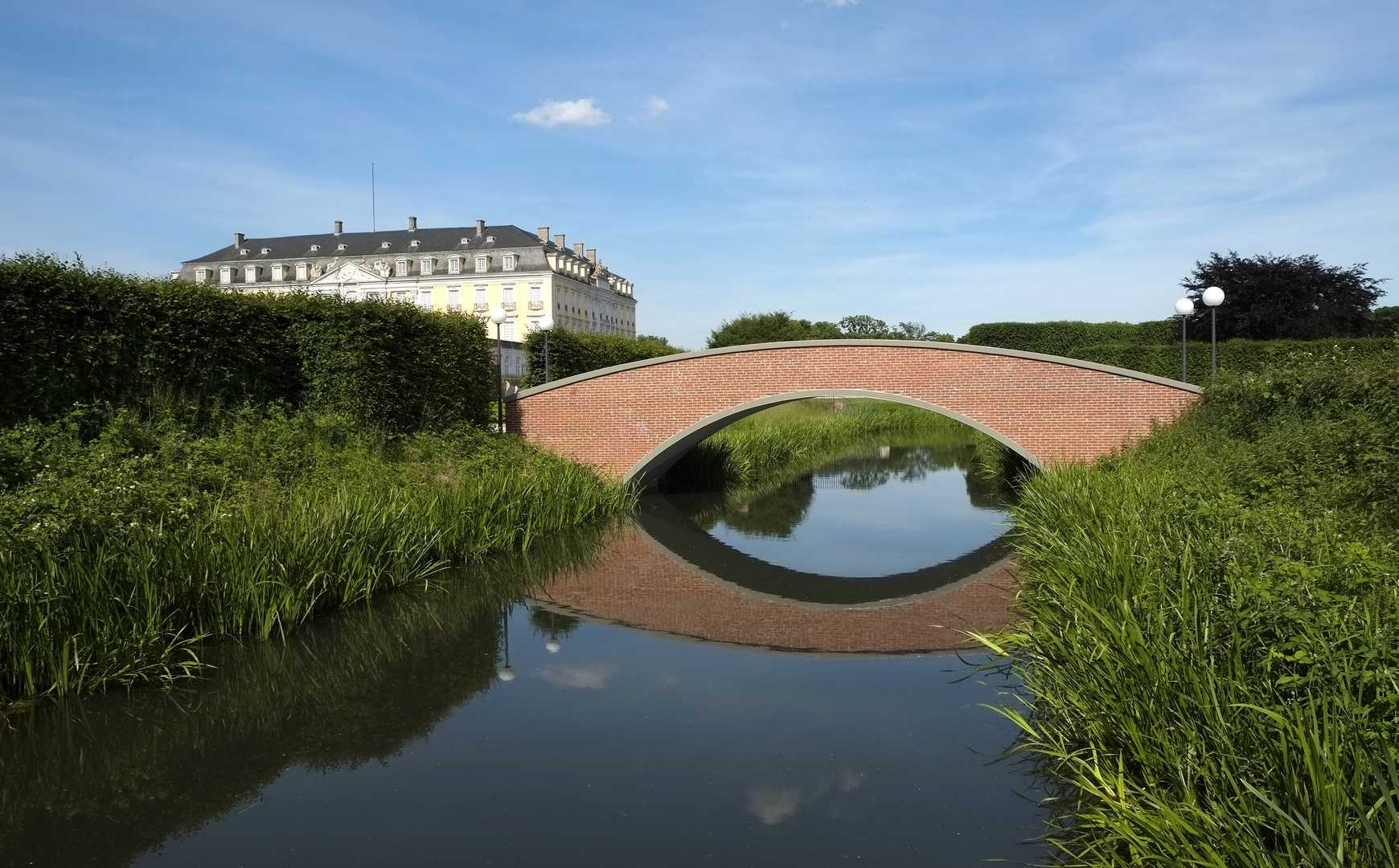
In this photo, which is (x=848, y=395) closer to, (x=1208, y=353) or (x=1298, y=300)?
(x=1208, y=353)

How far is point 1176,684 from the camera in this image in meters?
4.68

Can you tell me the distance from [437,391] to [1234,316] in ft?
60.6

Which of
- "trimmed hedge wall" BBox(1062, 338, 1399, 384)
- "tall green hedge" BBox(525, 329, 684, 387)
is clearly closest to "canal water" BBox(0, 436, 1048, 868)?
"tall green hedge" BBox(525, 329, 684, 387)

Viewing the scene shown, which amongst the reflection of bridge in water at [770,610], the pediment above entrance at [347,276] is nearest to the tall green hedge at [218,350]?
the reflection of bridge in water at [770,610]

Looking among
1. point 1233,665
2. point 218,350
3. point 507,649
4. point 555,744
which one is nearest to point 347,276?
point 218,350

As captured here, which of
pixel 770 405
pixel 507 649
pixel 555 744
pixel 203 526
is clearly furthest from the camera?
pixel 770 405

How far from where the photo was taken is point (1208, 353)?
22094 millimetres

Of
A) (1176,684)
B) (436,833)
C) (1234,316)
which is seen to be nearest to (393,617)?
(436,833)

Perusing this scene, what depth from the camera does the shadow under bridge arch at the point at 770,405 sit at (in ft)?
53.3

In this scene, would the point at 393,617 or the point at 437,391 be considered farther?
the point at 437,391

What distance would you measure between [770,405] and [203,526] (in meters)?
10.4

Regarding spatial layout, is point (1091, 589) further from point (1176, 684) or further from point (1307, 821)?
point (1307, 821)

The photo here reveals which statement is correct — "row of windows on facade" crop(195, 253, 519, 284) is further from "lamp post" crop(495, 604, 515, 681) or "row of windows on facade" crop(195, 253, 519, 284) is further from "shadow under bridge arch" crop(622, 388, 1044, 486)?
"lamp post" crop(495, 604, 515, 681)

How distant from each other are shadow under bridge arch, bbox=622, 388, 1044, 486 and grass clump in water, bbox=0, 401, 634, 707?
11.0 feet
